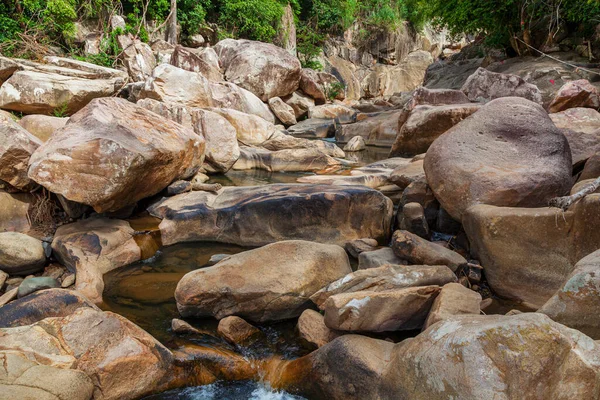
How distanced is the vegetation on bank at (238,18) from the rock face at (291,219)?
656 cm

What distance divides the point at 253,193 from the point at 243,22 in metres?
15.5

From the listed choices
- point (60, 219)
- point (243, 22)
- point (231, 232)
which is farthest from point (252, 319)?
point (243, 22)

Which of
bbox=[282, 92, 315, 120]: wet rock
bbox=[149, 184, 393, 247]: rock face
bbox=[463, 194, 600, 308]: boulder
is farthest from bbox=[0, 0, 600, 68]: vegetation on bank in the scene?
bbox=[463, 194, 600, 308]: boulder

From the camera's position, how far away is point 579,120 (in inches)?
269

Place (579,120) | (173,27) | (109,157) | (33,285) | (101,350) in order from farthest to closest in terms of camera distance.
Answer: (173,27) → (579,120) → (109,157) → (33,285) → (101,350)

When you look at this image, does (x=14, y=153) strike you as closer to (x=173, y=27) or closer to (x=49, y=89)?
(x=49, y=89)

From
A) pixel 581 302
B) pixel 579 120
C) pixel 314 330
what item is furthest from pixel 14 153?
pixel 579 120

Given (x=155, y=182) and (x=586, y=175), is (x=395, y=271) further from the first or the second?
(x=155, y=182)

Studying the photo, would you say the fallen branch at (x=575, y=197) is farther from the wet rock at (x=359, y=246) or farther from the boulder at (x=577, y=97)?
the boulder at (x=577, y=97)

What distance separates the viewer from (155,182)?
243 inches

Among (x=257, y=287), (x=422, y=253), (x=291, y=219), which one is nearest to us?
(x=257, y=287)

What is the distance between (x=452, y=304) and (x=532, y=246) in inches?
50.7

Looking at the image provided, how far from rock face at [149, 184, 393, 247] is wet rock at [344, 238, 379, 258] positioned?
0.57 ft

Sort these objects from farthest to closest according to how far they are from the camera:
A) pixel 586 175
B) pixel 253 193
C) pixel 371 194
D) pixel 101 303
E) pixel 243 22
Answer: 1. pixel 243 22
2. pixel 253 193
3. pixel 371 194
4. pixel 586 175
5. pixel 101 303
